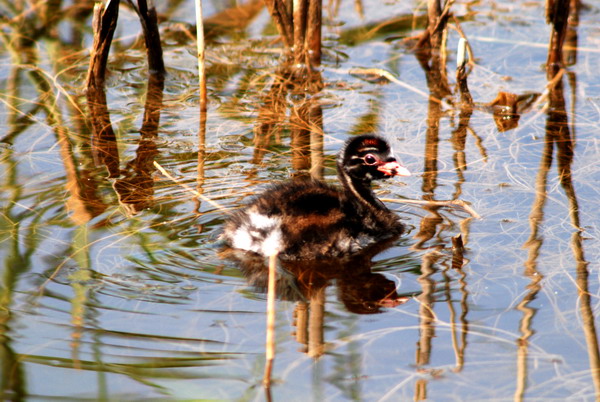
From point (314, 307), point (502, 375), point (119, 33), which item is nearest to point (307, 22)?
point (119, 33)

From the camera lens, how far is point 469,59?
859cm

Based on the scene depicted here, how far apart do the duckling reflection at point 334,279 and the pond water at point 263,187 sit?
28 mm

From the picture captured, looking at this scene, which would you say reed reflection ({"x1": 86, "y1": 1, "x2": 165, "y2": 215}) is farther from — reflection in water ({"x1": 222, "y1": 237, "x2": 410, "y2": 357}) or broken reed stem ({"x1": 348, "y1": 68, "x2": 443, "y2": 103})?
broken reed stem ({"x1": 348, "y1": 68, "x2": 443, "y2": 103})

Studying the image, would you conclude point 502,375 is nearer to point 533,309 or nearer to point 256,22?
point 533,309

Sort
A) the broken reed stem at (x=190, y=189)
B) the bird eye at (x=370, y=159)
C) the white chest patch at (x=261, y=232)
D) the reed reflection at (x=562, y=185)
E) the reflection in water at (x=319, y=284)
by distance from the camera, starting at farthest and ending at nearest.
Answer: the broken reed stem at (x=190, y=189) → the bird eye at (x=370, y=159) → the white chest patch at (x=261, y=232) → the reflection in water at (x=319, y=284) → the reed reflection at (x=562, y=185)

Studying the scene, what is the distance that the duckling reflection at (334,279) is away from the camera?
15.4 ft

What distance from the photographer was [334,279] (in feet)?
16.4

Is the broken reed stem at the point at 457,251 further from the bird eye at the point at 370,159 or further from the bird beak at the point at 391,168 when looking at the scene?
the bird eye at the point at 370,159

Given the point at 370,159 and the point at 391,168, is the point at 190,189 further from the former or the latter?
the point at 391,168

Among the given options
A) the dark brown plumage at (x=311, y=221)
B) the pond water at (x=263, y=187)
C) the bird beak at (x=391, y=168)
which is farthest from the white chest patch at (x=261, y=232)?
the bird beak at (x=391, y=168)

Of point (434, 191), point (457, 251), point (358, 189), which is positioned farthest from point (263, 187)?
point (457, 251)

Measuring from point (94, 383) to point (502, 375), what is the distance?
1828mm

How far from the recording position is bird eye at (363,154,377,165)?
18.2ft

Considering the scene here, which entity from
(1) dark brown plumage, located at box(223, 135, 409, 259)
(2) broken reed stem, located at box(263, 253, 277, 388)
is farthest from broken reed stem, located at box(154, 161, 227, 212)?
(2) broken reed stem, located at box(263, 253, 277, 388)
